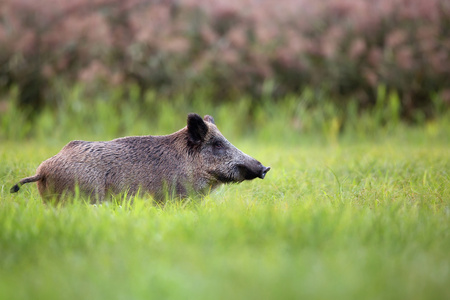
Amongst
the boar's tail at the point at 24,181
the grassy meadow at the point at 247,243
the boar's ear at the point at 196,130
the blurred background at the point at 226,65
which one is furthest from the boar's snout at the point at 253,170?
the blurred background at the point at 226,65

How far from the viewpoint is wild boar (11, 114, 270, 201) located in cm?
428

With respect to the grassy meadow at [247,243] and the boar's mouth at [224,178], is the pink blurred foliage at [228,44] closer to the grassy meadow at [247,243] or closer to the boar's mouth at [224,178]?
the grassy meadow at [247,243]

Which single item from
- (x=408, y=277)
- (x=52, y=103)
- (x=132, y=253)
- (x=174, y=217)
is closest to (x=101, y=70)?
(x=52, y=103)

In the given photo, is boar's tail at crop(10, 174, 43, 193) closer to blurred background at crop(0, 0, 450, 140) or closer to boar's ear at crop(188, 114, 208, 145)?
boar's ear at crop(188, 114, 208, 145)

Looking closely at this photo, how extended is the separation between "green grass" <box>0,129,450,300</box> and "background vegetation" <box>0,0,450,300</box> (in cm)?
1

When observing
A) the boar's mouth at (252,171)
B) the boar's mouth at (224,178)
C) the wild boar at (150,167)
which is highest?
the wild boar at (150,167)

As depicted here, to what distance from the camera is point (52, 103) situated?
34.7 ft

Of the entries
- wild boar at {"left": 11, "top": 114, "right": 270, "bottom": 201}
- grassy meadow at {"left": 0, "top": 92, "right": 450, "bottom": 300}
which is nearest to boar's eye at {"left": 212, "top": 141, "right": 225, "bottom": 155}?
wild boar at {"left": 11, "top": 114, "right": 270, "bottom": 201}

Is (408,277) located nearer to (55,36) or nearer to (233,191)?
(233,191)

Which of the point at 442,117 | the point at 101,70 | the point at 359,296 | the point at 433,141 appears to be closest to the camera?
the point at 359,296

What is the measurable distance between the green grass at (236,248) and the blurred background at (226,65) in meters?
5.56

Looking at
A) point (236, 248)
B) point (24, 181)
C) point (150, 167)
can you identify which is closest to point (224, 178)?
point (150, 167)

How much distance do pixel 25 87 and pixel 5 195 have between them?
6673mm

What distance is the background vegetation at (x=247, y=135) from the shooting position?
2559mm
